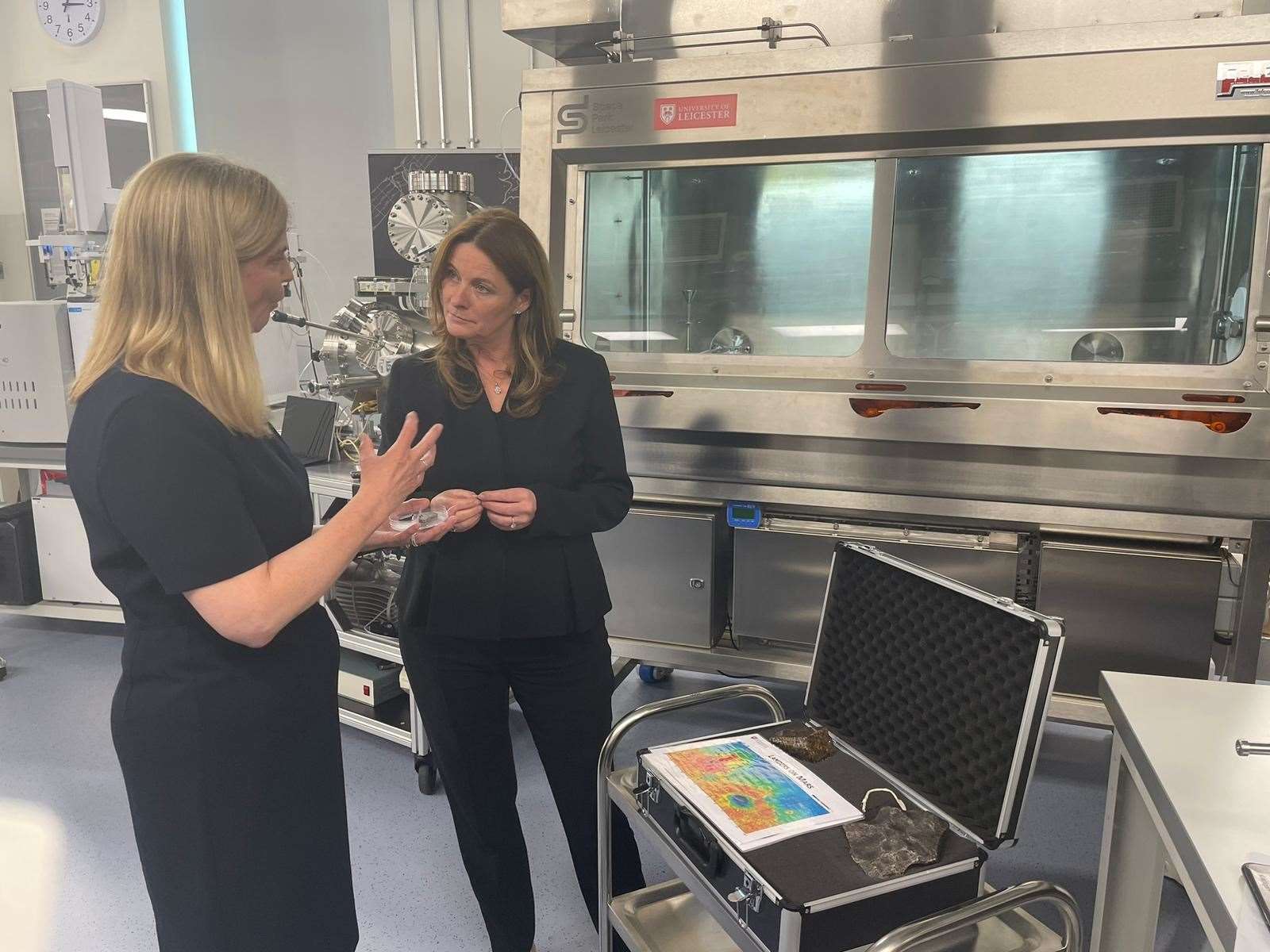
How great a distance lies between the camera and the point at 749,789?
4.22 ft

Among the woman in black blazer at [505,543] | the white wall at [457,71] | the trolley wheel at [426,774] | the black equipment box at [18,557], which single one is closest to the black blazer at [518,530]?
the woman in black blazer at [505,543]

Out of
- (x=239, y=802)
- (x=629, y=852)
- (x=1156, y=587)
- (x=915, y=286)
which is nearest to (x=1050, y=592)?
(x=1156, y=587)

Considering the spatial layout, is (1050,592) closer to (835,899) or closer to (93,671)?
(835,899)

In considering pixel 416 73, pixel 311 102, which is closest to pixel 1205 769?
pixel 416 73

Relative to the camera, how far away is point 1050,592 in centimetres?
207

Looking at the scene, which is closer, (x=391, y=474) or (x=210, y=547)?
(x=210, y=547)

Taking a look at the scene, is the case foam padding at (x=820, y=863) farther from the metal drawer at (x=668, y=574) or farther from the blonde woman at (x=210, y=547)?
the metal drawer at (x=668, y=574)

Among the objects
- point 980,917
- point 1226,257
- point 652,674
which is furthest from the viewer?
point 652,674

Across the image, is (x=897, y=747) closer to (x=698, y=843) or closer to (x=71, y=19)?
(x=698, y=843)

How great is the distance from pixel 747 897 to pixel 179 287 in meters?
1.01

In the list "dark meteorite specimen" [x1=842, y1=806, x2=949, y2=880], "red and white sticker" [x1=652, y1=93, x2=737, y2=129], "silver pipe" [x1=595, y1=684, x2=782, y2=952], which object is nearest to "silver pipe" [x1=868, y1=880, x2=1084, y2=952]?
"dark meteorite specimen" [x1=842, y1=806, x2=949, y2=880]

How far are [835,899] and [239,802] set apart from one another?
2.51ft

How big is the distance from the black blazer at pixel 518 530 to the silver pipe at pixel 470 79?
2.67m

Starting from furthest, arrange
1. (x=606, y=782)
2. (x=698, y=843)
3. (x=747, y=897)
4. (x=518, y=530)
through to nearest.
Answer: (x=518, y=530), (x=606, y=782), (x=698, y=843), (x=747, y=897)
